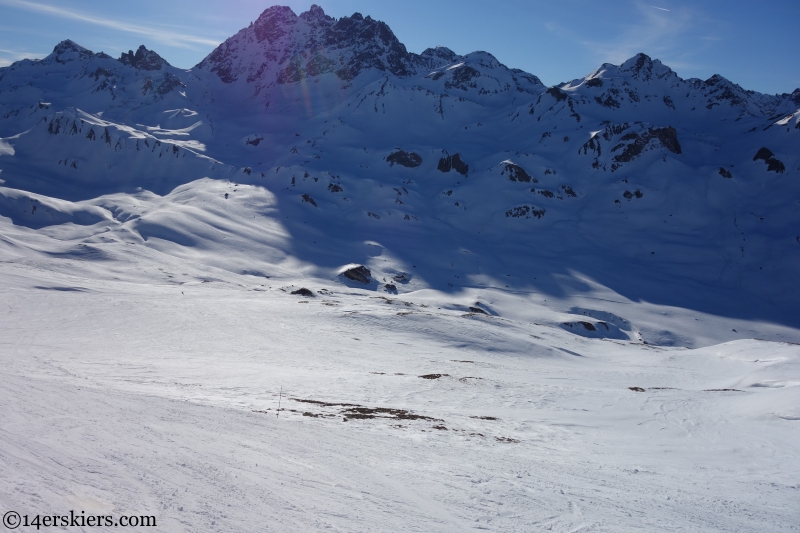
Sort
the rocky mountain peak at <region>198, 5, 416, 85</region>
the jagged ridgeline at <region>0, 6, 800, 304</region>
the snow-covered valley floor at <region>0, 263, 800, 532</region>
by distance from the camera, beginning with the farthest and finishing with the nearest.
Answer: the rocky mountain peak at <region>198, 5, 416, 85</region>, the jagged ridgeline at <region>0, 6, 800, 304</region>, the snow-covered valley floor at <region>0, 263, 800, 532</region>

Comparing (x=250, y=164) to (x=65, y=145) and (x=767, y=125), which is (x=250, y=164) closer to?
(x=65, y=145)

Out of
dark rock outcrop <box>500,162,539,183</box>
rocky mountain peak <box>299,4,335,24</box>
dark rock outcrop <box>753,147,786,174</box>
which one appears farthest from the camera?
rocky mountain peak <box>299,4,335,24</box>

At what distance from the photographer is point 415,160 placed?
4540 inches

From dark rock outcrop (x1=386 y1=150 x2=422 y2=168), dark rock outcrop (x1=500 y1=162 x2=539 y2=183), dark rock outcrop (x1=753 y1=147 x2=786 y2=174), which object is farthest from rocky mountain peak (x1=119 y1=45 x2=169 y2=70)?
dark rock outcrop (x1=753 y1=147 x2=786 y2=174)

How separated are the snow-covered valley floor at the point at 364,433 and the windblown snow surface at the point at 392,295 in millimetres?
89

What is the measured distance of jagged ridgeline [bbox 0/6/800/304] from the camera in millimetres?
92125

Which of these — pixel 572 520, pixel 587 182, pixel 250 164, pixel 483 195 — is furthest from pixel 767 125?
pixel 572 520

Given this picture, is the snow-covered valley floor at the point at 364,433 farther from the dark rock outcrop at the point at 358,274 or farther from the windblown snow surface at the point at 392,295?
the dark rock outcrop at the point at 358,274

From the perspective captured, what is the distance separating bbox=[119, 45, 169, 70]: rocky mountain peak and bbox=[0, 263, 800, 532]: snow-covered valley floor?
17626cm

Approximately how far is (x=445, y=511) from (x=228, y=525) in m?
3.23

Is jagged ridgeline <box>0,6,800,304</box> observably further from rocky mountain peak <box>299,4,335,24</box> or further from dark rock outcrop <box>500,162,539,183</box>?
rocky mountain peak <box>299,4,335,24</box>

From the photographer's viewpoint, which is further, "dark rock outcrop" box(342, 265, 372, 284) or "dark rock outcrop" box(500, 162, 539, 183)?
"dark rock outcrop" box(500, 162, 539, 183)

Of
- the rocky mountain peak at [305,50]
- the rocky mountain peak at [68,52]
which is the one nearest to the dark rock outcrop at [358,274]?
the rocky mountain peak at [305,50]

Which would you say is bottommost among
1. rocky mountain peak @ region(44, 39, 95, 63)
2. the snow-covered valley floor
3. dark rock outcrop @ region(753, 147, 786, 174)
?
the snow-covered valley floor
